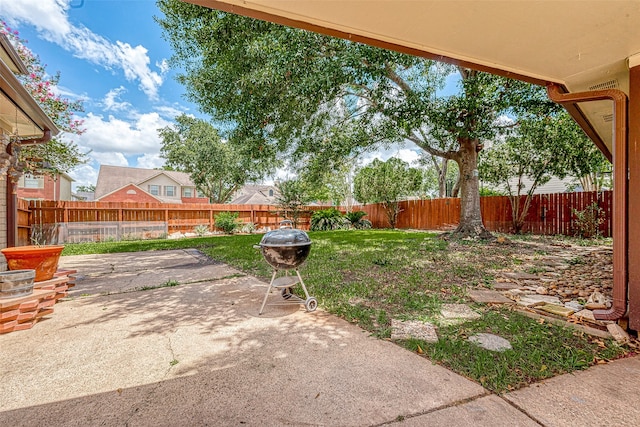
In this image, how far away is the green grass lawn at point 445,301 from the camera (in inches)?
75.6

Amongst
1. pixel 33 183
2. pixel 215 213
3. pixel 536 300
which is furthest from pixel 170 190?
pixel 536 300

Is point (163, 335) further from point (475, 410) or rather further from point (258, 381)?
point (475, 410)

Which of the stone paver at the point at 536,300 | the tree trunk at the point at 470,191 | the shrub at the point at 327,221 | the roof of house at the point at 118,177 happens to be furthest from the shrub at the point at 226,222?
the roof of house at the point at 118,177

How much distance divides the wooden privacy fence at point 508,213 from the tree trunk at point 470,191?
2.66m

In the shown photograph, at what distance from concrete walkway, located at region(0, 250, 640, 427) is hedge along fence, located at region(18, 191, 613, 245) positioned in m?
7.81

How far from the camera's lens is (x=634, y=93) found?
7.85 ft

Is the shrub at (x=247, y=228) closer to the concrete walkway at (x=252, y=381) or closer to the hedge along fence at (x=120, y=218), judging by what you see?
the hedge along fence at (x=120, y=218)

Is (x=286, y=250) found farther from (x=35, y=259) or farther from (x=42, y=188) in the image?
(x=42, y=188)

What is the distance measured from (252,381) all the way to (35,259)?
305 cm

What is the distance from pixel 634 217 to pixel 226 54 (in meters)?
6.38

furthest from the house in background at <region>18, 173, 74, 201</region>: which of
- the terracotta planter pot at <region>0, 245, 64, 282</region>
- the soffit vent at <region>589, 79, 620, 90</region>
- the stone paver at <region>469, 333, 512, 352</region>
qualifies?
the soffit vent at <region>589, 79, 620, 90</region>

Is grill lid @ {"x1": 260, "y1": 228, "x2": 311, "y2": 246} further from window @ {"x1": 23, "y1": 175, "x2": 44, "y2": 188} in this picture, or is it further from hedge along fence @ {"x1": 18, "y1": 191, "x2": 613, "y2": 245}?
window @ {"x1": 23, "y1": 175, "x2": 44, "y2": 188}

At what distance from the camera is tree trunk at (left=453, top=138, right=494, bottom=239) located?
25.8ft

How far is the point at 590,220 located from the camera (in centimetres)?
823
